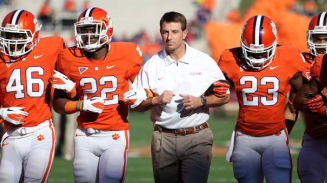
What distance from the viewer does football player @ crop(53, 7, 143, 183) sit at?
511 cm

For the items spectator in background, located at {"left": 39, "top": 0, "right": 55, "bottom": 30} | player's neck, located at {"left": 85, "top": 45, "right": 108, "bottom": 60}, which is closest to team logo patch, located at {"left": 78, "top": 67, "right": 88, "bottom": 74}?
player's neck, located at {"left": 85, "top": 45, "right": 108, "bottom": 60}

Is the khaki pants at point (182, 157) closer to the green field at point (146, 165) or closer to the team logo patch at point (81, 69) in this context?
the team logo patch at point (81, 69)

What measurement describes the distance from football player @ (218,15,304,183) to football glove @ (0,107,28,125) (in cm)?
184

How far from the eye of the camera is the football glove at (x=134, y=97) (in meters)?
5.02

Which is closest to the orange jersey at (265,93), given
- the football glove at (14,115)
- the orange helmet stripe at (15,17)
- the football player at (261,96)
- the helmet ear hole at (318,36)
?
the football player at (261,96)

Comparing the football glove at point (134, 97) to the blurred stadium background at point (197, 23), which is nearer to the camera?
the football glove at point (134, 97)

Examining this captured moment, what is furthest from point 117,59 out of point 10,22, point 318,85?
point 318,85

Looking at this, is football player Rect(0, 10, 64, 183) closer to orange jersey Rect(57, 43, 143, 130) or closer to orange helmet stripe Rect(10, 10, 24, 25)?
orange helmet stripe Rect(10, 10, 24, 25)

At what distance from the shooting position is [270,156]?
199 inches

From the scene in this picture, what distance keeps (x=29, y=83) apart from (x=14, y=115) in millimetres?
336

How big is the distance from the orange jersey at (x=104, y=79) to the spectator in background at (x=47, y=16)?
57.6 ft

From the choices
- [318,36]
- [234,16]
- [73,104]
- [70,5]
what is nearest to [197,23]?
[234,16]

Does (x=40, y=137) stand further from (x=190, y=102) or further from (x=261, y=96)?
(x=261, y=96)

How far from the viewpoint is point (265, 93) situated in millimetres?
5199
